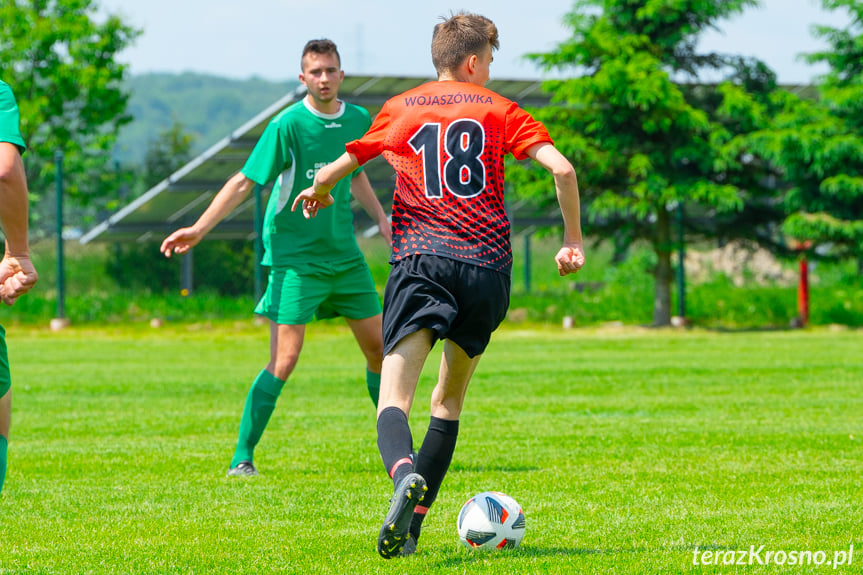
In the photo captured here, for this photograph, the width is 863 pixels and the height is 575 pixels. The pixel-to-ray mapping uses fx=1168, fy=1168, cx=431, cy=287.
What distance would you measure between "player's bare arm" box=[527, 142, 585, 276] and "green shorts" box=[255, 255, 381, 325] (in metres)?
2.44

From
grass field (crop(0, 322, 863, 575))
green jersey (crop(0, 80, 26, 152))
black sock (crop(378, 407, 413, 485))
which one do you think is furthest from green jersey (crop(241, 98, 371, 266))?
green jersey (crop(0, 80, 26, 152))

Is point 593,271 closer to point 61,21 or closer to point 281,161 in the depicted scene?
point 61,21

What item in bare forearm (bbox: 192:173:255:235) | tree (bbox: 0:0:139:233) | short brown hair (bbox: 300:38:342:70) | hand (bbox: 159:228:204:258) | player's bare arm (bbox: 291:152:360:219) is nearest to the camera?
player's bare arm (bbox: 291:152:360:219)

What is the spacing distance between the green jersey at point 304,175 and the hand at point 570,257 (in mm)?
2489

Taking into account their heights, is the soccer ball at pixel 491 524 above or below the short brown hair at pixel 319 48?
below

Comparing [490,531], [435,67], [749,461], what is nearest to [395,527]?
[490,531]

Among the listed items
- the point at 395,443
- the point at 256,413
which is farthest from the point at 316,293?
the point at 395,443

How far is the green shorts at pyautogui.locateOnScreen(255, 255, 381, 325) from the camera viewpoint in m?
6.63

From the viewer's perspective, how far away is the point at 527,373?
13562 millimetres

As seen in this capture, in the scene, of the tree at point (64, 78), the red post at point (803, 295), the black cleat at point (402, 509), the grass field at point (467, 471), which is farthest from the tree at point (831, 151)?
the black cleat at point (402, 509)

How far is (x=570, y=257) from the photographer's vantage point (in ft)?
14.0

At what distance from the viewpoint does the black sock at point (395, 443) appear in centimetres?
404

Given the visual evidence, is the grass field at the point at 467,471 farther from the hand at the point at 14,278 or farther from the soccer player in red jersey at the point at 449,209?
the hand at the point at 14,278

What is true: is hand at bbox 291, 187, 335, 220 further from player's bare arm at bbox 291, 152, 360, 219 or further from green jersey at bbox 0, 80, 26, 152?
green jersey at bbox 0, 80, 26, 152
